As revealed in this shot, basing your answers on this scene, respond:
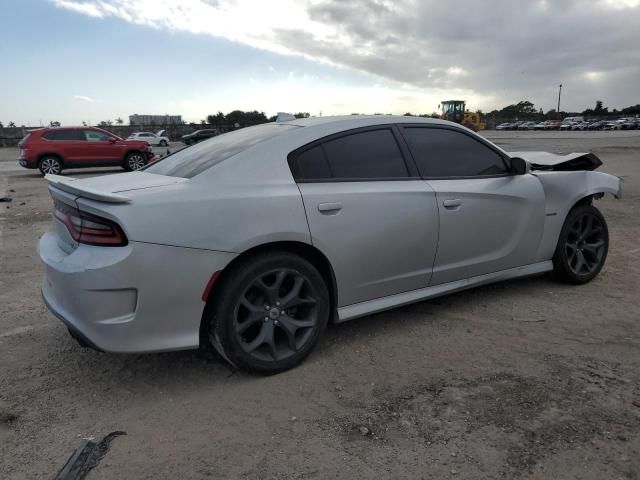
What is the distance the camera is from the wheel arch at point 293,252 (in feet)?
9.45

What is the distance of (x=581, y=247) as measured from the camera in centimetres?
460

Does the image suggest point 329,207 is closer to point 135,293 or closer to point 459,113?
point 135,293

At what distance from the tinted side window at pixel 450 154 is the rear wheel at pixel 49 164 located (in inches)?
601

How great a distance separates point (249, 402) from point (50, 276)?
52.5 inches

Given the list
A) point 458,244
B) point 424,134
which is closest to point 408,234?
point 458,244

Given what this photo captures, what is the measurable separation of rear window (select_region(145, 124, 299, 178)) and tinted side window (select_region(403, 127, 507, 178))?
0.95 m

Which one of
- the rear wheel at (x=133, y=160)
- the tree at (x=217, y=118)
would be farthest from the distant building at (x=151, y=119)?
the rear wheel at (x=133, y=160)

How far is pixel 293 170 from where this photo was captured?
317 cm

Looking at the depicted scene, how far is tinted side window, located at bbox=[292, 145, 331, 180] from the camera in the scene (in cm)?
319

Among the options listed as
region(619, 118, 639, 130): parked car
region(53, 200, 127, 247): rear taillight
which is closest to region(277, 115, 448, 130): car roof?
region(53, 200, 127, 247): rear taillight

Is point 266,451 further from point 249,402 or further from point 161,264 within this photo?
point 161,264

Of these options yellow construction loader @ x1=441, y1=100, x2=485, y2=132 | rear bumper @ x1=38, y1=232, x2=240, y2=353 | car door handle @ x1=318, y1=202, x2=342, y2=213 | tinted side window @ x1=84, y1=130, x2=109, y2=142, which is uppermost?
yellow construction loader @ x1=441, y1=100, x2=485, y2=132

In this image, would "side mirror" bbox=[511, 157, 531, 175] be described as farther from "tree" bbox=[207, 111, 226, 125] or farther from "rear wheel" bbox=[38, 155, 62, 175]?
"tree" bbox=[207, 111, 226, 125]

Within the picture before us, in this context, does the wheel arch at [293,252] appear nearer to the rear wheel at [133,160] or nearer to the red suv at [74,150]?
the red suv at [74,150]
